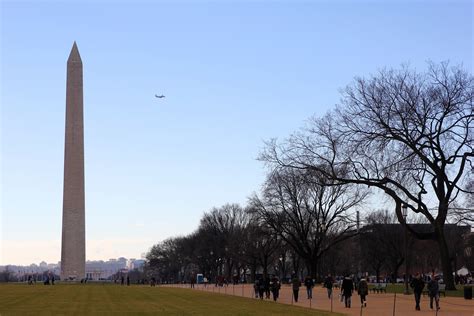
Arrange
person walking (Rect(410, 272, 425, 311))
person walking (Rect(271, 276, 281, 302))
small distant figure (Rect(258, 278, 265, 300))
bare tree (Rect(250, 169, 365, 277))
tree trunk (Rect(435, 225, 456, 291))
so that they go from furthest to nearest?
bare tree (Rect(250, 169, 365, 277)) < tree trunk (Rect(435, 225, 456, 291)) < small distant figure (Rect(258, 278, 265, 300)) < person walking (Rect(271, 276, 281, 302)) < person walking (Rect(410, 272, 425, 311))


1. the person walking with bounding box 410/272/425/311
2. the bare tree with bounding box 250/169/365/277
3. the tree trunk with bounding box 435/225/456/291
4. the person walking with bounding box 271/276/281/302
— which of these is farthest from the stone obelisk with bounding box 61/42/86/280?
the person walking with bounding box 410/272/425/311

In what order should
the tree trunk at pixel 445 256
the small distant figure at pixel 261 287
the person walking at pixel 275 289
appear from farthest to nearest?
the tree trunk at pixel 445 256
the small distant figure at pixel 261 287
the person walking at pixel 275 289

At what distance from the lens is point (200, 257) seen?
5458 inches

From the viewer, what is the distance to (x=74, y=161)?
290 feet

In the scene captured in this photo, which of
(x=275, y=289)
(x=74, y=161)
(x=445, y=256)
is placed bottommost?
(x=275, y=289)

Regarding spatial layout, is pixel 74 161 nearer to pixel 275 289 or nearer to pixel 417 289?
pixel 275 289

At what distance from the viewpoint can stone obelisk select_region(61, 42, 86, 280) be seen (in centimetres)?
8800

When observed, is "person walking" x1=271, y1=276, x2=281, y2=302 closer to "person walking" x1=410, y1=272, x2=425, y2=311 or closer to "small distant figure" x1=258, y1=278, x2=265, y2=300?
"small distant figure" x1=258, y1=278, x2=265, y2=300

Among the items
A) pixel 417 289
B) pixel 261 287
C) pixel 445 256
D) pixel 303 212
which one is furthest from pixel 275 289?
pixel 303 212

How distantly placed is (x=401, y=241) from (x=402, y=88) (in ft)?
169

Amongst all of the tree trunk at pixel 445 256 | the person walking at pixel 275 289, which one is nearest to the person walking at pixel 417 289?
the person walking at pixel 275 289

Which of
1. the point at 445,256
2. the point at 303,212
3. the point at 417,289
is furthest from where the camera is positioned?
the point at 303,212

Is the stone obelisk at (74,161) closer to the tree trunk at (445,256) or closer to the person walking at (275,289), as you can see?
the person walking at (275,289)

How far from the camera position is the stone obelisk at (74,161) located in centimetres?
8800
